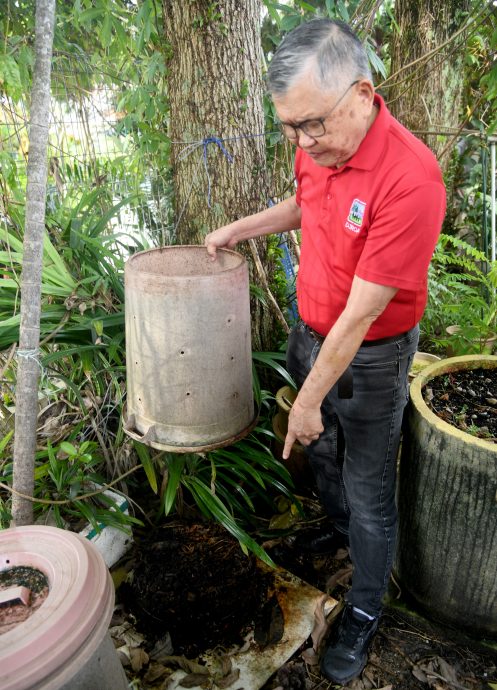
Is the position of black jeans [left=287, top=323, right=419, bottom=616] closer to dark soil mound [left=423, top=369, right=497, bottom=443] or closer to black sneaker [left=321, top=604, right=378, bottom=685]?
black sneaker [left=321, top=604, right=378, bottom=685]

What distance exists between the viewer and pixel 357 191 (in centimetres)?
154

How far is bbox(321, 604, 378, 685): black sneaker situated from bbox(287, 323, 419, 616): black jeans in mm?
57

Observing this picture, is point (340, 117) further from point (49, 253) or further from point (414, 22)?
→ point (414, 22)

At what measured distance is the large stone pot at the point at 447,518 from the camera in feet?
5.70

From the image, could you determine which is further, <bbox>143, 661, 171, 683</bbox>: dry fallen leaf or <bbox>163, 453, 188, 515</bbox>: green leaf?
<bbox>163, 453, 188, 515</bbox>: green leaf

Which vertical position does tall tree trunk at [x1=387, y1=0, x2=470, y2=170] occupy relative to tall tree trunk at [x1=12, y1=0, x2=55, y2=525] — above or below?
above

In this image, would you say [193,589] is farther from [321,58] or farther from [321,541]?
[321,58]

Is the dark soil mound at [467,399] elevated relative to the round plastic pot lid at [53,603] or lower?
elevated

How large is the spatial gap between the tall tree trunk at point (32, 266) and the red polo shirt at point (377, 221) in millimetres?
854

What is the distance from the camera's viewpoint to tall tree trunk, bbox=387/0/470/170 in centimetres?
457

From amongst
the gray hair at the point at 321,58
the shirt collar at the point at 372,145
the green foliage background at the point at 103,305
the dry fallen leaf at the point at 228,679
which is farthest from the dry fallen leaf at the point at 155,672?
the gray hair at the point at 321,58

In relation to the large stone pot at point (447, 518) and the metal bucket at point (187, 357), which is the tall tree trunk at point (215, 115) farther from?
the large stone pot at point (447, 518)

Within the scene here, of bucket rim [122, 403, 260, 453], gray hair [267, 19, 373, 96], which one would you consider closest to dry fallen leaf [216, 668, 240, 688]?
bucket rim [122, 403, 260, 453]

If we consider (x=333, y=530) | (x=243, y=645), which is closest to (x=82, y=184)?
(x=333, y=530)
